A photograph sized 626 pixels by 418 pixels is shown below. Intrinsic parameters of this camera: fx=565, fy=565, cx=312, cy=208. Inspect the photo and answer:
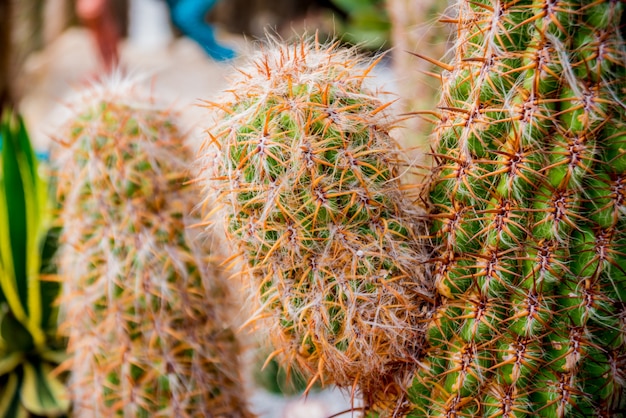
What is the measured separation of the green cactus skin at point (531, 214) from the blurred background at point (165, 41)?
154 cm

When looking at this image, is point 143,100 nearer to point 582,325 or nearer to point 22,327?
point 22,327

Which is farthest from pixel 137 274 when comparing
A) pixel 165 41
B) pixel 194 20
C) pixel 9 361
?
pixel 165 41

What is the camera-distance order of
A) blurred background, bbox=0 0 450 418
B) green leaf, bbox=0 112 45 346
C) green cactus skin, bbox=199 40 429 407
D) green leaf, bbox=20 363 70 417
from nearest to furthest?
green cactus skin, bbox=199 40 429 407 → green leaf, bbox=20 363 70 417 → green leaf, bbox=0 112 45 346 → blurred background, bbox=0 0 450 418

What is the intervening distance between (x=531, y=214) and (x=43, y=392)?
1411 mm

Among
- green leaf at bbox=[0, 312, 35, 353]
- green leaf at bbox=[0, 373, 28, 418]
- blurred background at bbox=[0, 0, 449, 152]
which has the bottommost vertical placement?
green leaf at bbox=[0, 373, 28, 418]

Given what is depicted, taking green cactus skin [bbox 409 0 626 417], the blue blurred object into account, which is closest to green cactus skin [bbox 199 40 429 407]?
green cactus skin [bbox 409 0 626 417]

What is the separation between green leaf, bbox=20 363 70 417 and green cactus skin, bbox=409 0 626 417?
1.08 m

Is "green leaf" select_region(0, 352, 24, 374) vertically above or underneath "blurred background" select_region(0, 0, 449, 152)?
underneath

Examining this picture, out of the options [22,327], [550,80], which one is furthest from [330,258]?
[22,327]

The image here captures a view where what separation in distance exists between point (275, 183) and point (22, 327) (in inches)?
44.2

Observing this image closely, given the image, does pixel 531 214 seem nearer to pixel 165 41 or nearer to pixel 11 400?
pixel 11 400

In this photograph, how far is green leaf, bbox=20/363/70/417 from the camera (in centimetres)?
153

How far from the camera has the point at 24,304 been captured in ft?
5.64

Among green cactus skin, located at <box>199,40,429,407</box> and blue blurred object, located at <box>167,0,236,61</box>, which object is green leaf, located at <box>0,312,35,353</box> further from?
blue blurred object, located at <box>167,0,236,61</box>
